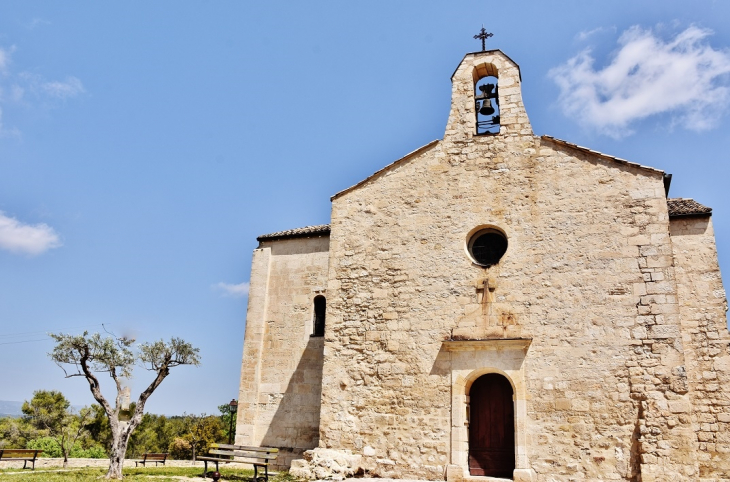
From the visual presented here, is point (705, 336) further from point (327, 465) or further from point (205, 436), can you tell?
point (205, 436)

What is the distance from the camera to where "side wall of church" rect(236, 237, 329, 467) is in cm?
1357

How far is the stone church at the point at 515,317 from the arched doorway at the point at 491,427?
28 mm

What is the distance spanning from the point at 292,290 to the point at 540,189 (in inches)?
284

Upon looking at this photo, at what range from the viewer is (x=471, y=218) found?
11.3m

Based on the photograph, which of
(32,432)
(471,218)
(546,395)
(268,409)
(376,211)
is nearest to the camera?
(546,395)

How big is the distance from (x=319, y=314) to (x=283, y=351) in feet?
4.54

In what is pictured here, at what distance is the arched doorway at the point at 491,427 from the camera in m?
10.1

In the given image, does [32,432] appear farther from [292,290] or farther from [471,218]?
[471,218]

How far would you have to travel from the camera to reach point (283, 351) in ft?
46.8

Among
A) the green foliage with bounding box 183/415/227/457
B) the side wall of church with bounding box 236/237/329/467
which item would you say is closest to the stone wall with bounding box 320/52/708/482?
the side wall of church with bounding box 236/237/329/467

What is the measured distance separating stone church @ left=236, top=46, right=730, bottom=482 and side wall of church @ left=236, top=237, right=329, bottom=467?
2498 millimetres

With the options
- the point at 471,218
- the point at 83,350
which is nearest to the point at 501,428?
the point at 471,218

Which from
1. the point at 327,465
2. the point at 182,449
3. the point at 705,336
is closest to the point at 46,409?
the point at 182,449

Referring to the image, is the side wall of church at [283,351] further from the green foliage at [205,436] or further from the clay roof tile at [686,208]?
the green foliage at [205,436]
